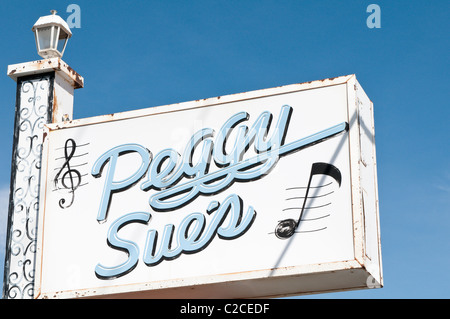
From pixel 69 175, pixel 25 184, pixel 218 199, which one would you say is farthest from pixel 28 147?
pixel 218 199

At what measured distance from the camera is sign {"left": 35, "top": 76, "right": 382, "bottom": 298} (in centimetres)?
1148

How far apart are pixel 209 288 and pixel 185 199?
49.5 inches

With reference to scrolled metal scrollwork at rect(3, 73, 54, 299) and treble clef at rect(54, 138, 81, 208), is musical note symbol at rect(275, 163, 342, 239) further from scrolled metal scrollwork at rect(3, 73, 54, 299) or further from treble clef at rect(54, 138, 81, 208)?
scrolled metal scrollwork at rect(3, 73, 54, 299)

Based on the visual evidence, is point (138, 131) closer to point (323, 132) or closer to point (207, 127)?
point (207, 127)

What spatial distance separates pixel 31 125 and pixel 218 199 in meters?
3.35

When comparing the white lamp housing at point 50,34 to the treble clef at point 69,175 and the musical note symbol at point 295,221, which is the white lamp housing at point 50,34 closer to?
the treble clef at point 69,175

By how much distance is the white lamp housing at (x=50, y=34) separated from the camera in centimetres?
1428

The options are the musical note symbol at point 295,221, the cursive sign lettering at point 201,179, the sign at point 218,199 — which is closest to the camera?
the sign at point 218,199

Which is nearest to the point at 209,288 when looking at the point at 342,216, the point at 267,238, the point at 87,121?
the point at 267,238

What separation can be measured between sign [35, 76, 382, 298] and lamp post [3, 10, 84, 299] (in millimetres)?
372

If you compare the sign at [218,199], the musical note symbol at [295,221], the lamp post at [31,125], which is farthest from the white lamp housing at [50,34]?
the musical note symbol at [295,221]

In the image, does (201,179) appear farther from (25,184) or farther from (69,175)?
(25,184)

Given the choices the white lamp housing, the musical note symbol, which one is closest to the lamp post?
the white lamp housing

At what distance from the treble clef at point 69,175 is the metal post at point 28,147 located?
0.49 meters
